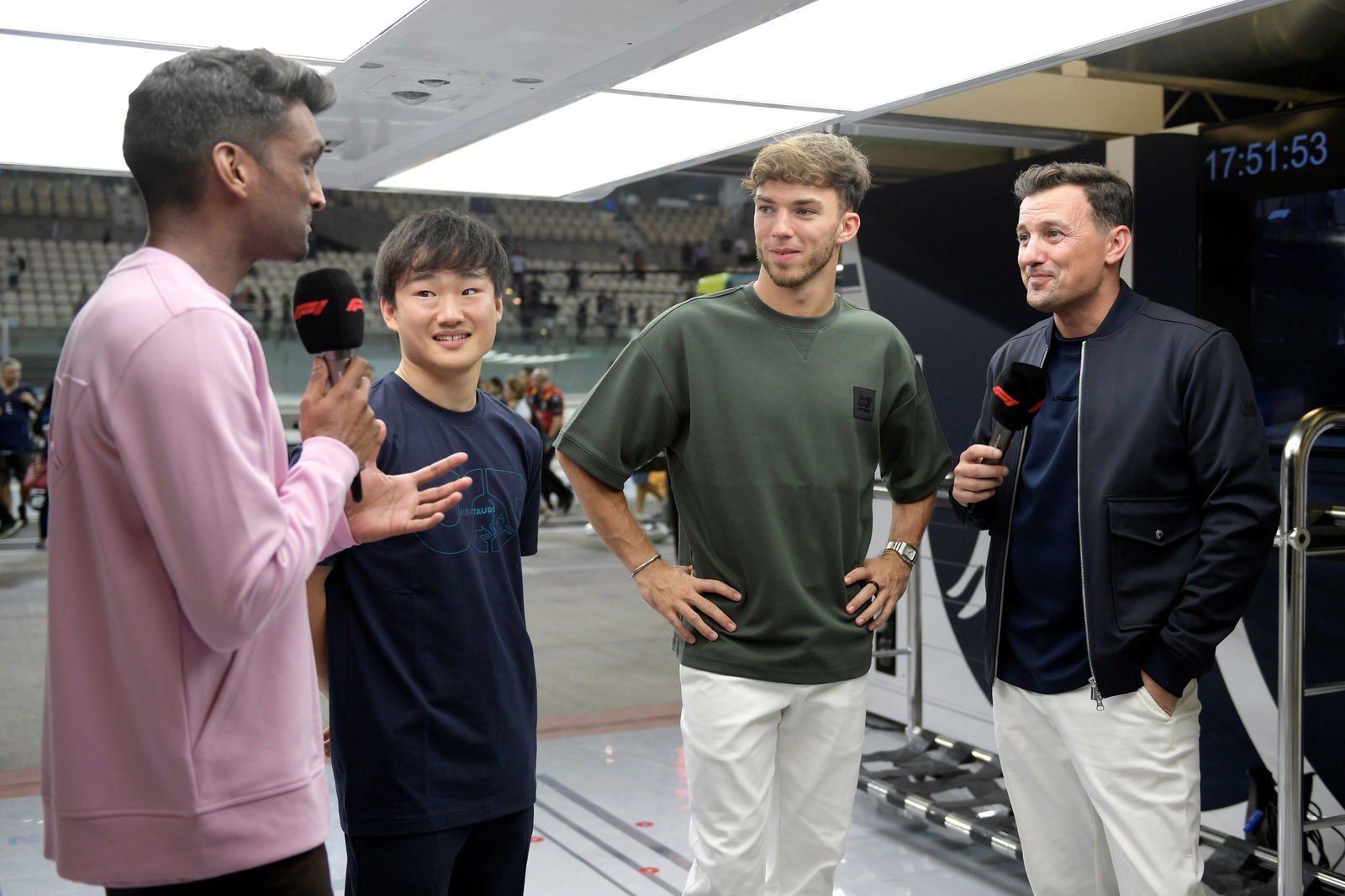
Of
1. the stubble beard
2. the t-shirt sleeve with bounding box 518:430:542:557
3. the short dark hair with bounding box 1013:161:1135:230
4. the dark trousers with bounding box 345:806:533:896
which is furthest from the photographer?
the short dark hair with bounding box 1013:161:1135:230

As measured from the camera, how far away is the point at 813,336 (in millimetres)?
2230

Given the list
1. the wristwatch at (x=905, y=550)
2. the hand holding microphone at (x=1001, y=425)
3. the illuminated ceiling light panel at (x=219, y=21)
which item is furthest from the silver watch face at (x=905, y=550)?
the illuminated ceiling light panel at (x=219, y=21)

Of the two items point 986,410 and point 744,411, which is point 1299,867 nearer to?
point 986,410

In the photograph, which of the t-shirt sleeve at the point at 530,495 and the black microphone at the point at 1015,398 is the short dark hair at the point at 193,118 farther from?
the black microphone at the point at 1015,398

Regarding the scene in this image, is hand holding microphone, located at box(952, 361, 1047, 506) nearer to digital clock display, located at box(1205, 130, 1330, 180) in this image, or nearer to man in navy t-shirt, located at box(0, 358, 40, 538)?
digital clock display, located at box(1205, 130, 1330, 180)

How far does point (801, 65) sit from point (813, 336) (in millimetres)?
639

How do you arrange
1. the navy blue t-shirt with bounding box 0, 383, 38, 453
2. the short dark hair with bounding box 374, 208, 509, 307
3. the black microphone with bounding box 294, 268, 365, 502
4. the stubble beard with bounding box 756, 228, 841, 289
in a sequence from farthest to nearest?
the navy blue t-shirt with bounding box 0, 383, 38, 453, the stubble beard with bounding box 756, 228, 841, 289, the short dark hair with bounding box 374, 208, 509, 307, the black microphone with bounding box 294, 268, 365, 502

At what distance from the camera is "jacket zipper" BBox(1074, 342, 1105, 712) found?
7.25 ft

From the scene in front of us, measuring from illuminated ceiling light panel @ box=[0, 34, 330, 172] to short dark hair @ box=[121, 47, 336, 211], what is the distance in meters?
1.08

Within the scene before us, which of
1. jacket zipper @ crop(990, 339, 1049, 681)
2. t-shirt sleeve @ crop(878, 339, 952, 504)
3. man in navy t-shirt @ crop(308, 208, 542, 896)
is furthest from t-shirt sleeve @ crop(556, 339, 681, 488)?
jacket zipper @ crop(990, 339, 1049, 681)

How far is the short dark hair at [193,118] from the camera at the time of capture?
124 centimetres

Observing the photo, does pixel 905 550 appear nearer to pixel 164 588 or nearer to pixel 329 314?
pixel 329 314

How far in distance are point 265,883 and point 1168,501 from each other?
67.1 inches

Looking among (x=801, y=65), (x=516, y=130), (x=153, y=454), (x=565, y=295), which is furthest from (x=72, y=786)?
(x=565, y=295)
